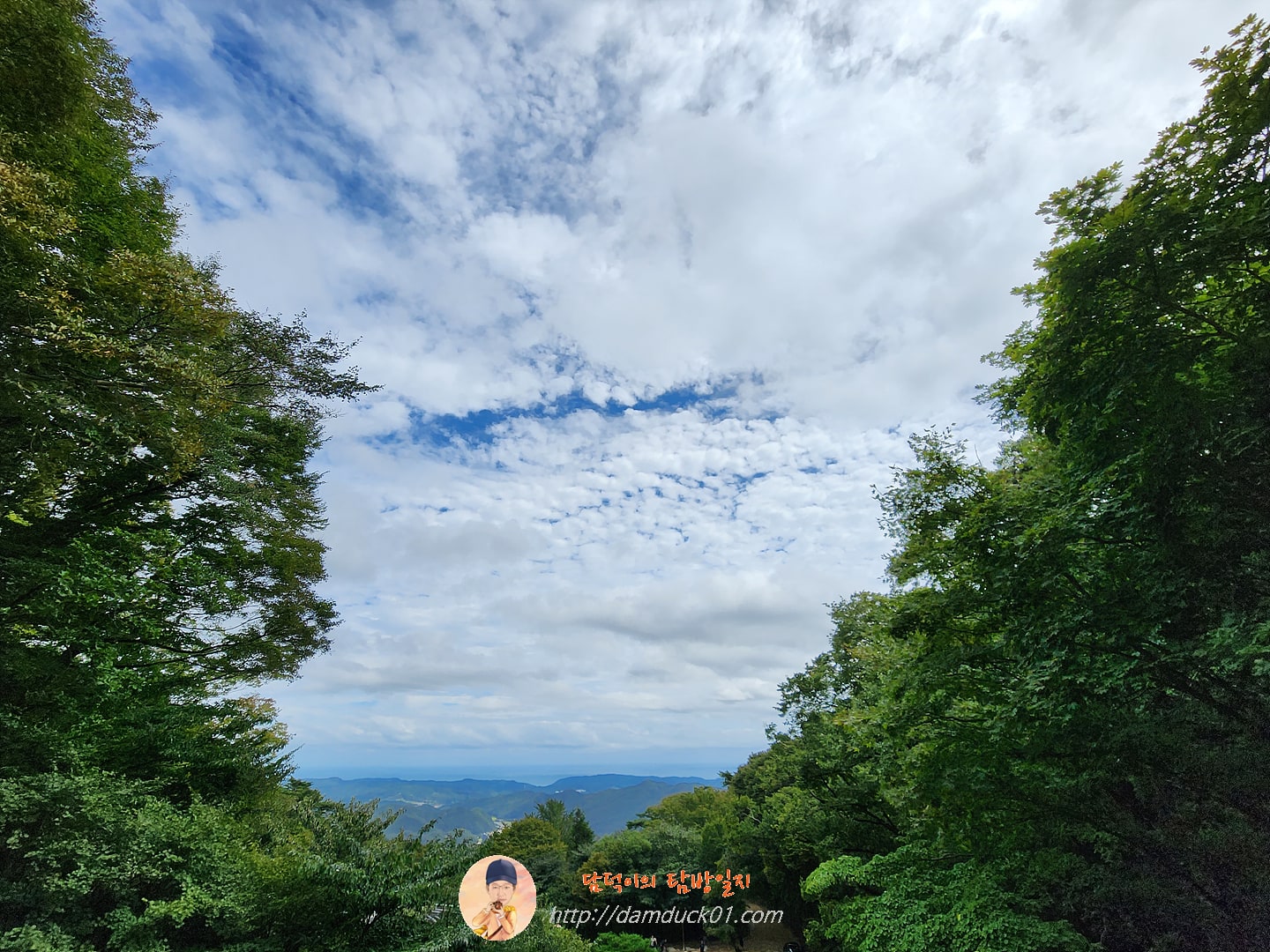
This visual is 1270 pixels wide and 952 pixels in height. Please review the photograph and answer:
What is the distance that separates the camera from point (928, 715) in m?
9.24

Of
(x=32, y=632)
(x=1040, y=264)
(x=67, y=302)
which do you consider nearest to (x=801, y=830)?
(x=1040, y=264)

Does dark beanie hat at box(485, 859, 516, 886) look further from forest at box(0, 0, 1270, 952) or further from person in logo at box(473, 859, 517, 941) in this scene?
forest at box(0, 0, 1270, 952)

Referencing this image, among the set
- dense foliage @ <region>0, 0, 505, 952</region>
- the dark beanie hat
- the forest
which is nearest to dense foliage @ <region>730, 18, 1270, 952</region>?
the forest

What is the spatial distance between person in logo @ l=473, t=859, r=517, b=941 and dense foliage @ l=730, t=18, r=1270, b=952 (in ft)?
20.8

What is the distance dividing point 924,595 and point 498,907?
299 inches

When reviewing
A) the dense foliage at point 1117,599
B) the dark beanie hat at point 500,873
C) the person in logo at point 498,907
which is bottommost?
the person in logo at point 498,907

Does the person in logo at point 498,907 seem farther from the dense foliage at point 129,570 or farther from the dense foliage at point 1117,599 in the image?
the dense foliage at point 1117,599

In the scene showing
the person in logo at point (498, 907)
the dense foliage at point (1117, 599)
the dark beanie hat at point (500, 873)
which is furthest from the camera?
the dark beanie hat at point (500, 873)

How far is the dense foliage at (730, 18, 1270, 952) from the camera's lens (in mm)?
6109

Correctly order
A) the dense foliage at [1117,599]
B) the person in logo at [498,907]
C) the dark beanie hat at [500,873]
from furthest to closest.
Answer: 1. the dark beanie hat at [500,873]
2. the person in logo at [498,907]
3. the dense foliage at [1117,599]

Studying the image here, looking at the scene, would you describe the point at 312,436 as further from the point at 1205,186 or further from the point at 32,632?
the point at 1205,186

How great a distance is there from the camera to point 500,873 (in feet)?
22.6

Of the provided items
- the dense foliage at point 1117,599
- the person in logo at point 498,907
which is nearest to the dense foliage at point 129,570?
the person in logo at point 498,907

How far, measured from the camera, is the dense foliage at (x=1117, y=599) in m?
6.11
